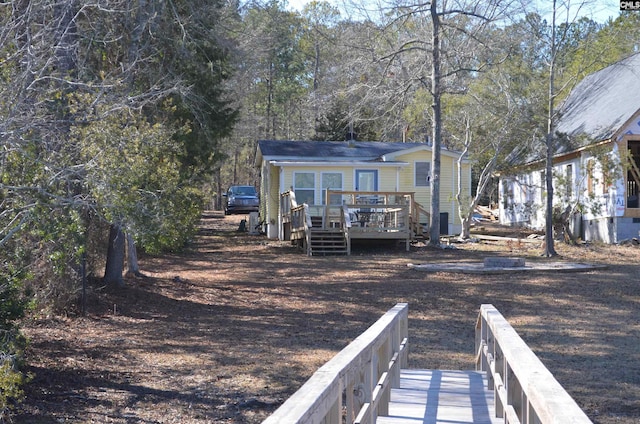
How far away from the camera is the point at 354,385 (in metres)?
5.01

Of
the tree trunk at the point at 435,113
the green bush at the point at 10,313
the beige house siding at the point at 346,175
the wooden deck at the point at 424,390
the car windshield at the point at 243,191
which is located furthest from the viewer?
the car windshield at the point at 243,191

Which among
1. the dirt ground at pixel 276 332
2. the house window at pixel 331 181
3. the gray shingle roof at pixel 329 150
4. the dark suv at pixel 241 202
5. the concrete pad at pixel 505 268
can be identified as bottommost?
the dirt ground at pixel 276 332

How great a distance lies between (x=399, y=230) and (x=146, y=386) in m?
14.8

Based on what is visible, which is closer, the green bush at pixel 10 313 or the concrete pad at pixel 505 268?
the green bush at pixel 10 313

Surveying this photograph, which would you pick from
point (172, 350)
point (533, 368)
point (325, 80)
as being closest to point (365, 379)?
point (533, 368)

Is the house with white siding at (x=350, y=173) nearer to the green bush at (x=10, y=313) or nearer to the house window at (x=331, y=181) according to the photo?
the house window at (x=331, y=181)

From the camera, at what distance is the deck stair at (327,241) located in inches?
890

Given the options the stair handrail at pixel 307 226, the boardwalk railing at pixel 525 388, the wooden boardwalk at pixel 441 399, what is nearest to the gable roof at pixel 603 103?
the stair handrail at pixel 307 226

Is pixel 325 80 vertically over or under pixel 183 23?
over

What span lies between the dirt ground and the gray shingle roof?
9.06 m

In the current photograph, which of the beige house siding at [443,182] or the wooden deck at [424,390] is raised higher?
the beige house siding at [443,182]

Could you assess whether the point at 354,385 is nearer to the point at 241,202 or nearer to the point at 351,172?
the point at 351,172

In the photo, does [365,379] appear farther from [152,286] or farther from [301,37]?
[301,37]

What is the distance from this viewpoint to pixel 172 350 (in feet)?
35.4
